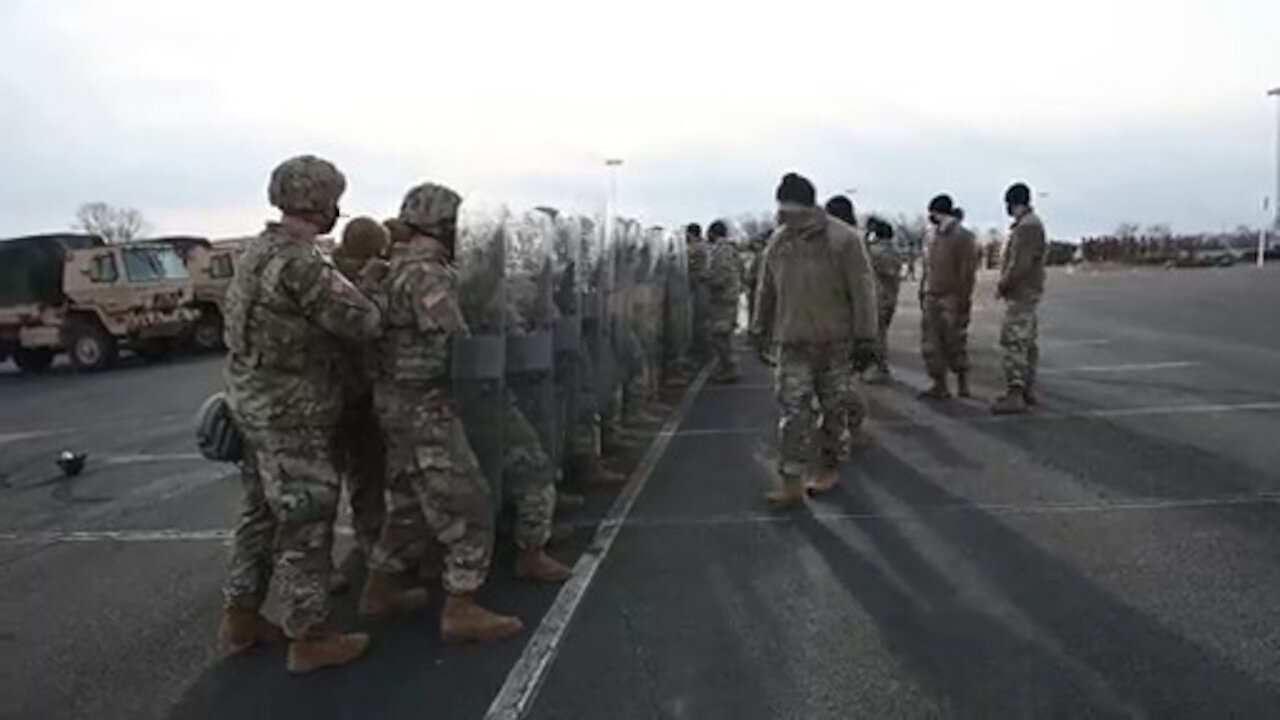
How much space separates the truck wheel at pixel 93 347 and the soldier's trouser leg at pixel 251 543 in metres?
20.9

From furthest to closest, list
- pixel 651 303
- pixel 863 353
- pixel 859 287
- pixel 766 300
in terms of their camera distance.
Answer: pixel 651 303 < pixel 863 353 < pixel 766 300 < pixel 859 287

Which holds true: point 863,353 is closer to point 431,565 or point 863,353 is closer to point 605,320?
point 605,320

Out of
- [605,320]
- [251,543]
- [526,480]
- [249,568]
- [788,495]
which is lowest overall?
[788,495]

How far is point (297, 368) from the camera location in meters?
4.84

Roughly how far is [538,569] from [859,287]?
264 centimetres

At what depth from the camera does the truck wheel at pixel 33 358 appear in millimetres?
25125

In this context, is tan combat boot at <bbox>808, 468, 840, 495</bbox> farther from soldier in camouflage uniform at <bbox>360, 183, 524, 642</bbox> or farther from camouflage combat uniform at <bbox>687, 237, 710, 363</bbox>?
camouflage combat uniform at <bbox>687, 237, 710, 363</bbox>

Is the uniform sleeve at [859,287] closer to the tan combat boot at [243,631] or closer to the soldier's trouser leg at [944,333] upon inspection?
the tan combat boot at [243,631]

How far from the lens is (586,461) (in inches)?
315

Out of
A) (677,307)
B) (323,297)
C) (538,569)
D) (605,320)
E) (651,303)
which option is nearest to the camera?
(323,297)

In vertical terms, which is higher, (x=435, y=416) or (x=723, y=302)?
(x=435, y=416)

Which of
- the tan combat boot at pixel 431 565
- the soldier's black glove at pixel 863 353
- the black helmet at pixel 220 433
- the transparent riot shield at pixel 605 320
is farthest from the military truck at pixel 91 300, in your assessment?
the black helmet at pixel 220 433

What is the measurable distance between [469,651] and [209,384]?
15150mm

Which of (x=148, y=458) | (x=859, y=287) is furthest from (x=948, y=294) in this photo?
(x=148, y=458)
